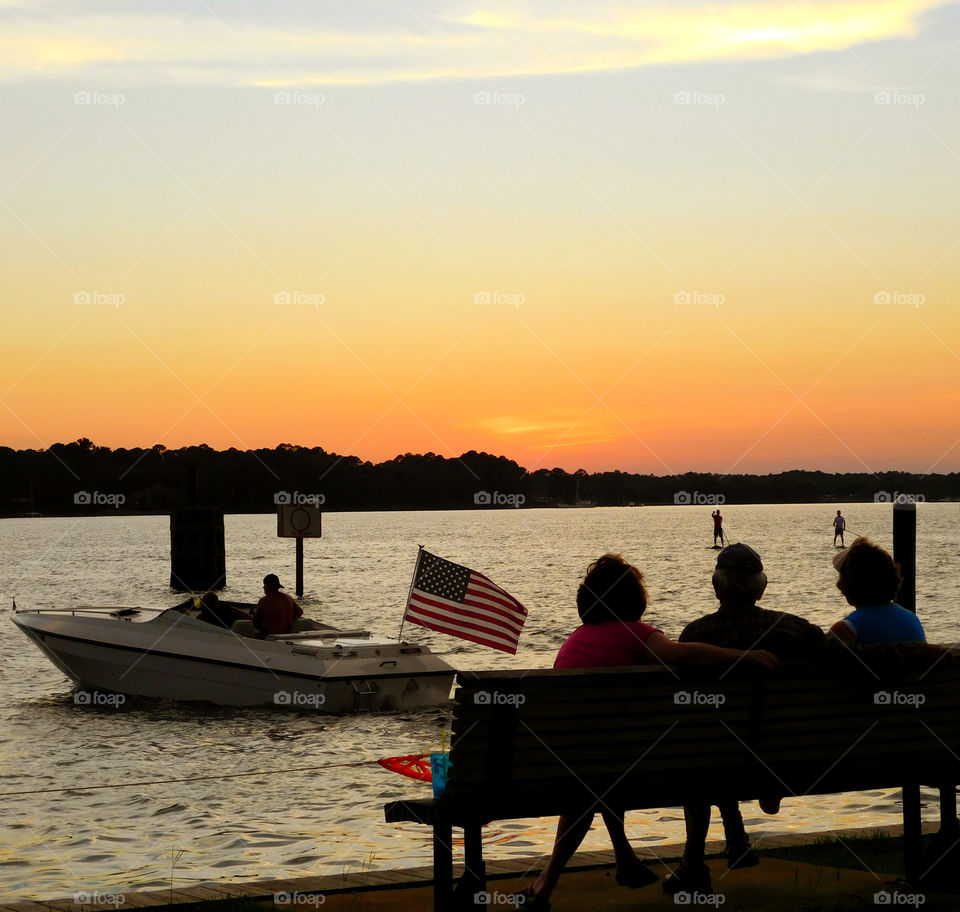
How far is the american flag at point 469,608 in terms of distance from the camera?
1346cm

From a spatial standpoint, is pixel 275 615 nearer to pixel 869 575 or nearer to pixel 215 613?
pixel 215 613

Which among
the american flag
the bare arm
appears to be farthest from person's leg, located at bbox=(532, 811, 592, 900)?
the american flag

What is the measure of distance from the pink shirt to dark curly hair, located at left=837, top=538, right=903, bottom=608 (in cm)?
108

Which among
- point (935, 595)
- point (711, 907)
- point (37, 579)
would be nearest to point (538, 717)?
point (711, 907)

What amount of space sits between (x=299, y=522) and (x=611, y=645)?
43.9 meters

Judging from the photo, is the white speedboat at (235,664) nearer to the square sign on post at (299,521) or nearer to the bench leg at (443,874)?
the bench leg at (443,874)

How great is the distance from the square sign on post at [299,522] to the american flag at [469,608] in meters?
34.9

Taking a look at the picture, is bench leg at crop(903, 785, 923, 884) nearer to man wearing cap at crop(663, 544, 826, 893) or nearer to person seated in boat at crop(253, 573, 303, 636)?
man wearing cap at crop(663, 544, 826, 893)

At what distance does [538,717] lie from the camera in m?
5.81

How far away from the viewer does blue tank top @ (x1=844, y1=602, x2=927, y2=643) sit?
21.2 ft

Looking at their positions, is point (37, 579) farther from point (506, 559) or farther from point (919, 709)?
point (919, 709)

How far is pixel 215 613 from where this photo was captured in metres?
21.2

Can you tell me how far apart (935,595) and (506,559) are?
50998mm

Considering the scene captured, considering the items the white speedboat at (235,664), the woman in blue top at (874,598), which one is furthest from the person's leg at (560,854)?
the white speedboat at (235,664)
